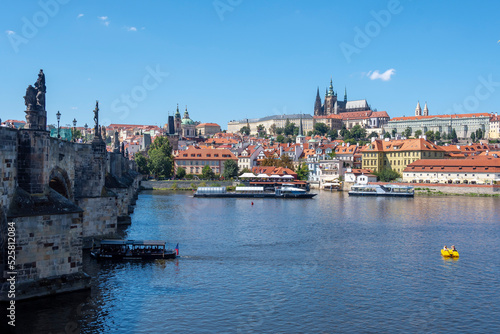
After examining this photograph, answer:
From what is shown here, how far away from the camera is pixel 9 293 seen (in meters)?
21.4

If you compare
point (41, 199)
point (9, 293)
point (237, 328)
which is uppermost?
point (41, 199)

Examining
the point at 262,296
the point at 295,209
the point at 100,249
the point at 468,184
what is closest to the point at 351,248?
the point at 262,296

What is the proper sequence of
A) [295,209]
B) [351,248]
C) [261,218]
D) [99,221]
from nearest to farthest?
[99,221] < [351,248] < [261,218] < [295,209]

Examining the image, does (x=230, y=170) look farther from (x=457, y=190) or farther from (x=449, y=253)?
(x=449, y=253)

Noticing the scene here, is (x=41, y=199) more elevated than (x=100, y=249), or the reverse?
(x=41, y=199)

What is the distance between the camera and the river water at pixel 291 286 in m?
22.0

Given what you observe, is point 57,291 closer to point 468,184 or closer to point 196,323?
point 196,323

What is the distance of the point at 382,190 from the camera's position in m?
106

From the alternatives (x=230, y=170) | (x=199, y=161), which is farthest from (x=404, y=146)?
(x=199, y=161)

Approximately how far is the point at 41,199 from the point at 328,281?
15.4 metres

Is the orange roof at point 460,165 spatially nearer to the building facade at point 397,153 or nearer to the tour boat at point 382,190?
the building facade at point 397,153

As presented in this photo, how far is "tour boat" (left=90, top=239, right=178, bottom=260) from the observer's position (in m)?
33.0

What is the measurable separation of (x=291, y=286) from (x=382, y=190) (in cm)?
8141

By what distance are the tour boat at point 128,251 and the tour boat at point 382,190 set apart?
74186mm
